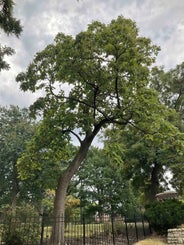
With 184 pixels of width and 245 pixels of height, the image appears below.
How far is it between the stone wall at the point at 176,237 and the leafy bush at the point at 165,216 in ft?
2.44

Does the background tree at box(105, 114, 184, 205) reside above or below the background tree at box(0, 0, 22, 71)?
below

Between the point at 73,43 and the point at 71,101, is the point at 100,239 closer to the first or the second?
the point at 71,101

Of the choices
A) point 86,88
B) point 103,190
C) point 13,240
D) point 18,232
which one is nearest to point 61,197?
point 18,232

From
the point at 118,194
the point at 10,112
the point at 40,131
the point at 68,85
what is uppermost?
the point at 10,112

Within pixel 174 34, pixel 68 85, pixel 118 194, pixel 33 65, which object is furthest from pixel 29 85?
pixel 118 194

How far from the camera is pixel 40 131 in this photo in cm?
1062

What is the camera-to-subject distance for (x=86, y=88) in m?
11.1

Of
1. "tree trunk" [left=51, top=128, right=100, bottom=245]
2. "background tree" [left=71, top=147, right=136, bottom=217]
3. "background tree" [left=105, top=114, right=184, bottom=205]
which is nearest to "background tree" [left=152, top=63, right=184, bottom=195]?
"background tree" [left=105, top=114, right=184, bottom=205]

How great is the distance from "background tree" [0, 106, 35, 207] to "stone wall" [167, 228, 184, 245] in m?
16.8

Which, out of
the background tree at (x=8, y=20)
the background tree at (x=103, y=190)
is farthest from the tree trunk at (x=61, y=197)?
the background tree at (x=103, y=190)

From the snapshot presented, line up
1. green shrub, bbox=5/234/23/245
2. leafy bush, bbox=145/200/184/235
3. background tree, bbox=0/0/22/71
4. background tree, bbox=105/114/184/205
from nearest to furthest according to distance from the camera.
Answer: background tree, bbox=0/0/22/71
green shrub, bbox=5/234/23/245
leafy bush, bbox=145/200/184/235
background tree, bbox=105/114/184/205

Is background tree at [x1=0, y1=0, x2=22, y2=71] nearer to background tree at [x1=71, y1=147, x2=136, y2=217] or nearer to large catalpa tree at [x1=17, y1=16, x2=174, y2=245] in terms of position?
large catalpa tree at [x1=17, y1=16, x2=174, y2=245]

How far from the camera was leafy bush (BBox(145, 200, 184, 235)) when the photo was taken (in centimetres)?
1096

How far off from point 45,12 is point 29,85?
12.2 feet
